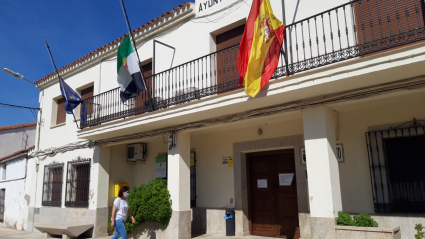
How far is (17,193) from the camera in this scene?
14.3 metres

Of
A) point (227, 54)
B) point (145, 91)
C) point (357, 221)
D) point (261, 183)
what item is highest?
point (227, 54)

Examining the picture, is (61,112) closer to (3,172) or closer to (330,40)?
(3,172)

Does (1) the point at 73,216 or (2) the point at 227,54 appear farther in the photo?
(1) the point at 73,216

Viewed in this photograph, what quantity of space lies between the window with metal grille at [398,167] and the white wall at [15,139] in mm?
19319

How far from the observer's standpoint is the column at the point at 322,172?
5.97m

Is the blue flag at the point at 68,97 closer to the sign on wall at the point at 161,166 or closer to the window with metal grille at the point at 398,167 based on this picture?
the sign on wall at the point at 161,166

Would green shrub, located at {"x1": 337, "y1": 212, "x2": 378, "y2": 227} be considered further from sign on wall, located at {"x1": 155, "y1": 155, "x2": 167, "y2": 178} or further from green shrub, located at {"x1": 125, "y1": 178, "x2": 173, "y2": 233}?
sign on wall, located at {"x1": 155, "y1": 155, "x2": 167, "y2": 178}

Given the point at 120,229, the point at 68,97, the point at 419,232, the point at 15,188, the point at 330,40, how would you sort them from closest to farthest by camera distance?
the point at 419,232 → the point at 330,40 → the point at 120,229 → the point at 68,97 → the point at 15,188

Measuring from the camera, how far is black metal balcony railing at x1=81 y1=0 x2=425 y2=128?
5777 millimetres

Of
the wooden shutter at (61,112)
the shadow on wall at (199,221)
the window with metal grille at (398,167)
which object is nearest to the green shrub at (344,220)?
the window with metal grille at (398,167)

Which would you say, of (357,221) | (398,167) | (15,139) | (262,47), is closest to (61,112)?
(15,139)

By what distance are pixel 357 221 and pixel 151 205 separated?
4.74 metres

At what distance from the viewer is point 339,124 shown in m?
7.29

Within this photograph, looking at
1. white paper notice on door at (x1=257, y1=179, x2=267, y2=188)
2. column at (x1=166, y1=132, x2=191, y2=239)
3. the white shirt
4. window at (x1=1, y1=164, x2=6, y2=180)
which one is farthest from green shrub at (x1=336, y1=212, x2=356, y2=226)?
window at (x1=1, y1=164, x2=6, y2=180)
